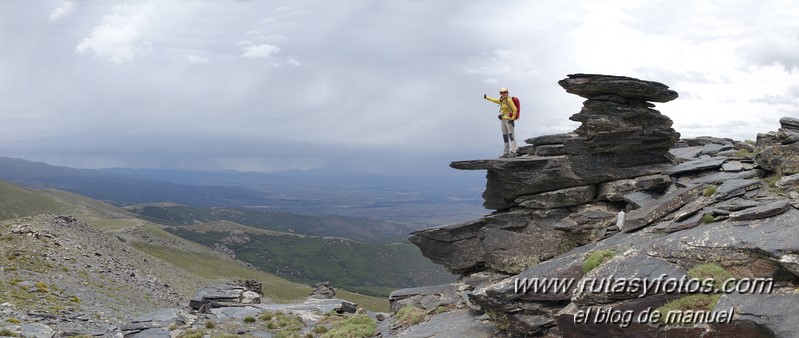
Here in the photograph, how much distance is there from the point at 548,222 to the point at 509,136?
8.16m

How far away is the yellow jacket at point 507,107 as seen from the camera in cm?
3856

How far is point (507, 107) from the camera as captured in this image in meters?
38.6

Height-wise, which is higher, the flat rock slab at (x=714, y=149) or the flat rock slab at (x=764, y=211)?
the flat rock slab at (x=714, y=149)

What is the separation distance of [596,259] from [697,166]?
1494 centimetres

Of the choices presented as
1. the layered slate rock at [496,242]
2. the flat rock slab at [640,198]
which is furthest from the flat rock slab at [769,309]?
the layered slate rock at [496,242]

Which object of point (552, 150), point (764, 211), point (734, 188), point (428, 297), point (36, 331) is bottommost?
point (36, 331)

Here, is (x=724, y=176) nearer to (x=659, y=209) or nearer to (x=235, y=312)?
(x=659, y=209)

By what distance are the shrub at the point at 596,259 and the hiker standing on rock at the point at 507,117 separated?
15.4 m

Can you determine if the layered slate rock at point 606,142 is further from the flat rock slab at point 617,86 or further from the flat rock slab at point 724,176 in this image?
the flat rock slab at point 724,176

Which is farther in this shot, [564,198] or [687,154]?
[687,154]

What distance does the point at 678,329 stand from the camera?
65.4 feet

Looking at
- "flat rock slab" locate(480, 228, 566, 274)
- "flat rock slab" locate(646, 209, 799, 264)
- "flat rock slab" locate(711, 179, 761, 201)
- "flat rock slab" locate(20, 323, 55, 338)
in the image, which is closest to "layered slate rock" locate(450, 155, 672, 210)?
"flat rock slab" locate(480, 228, 566, 274)

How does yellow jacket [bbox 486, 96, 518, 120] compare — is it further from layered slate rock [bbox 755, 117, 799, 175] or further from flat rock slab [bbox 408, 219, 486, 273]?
layered slate rock [bbox 755, 117, 799, 175]

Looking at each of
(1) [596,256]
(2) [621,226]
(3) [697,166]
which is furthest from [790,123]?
(1) [596,256]
